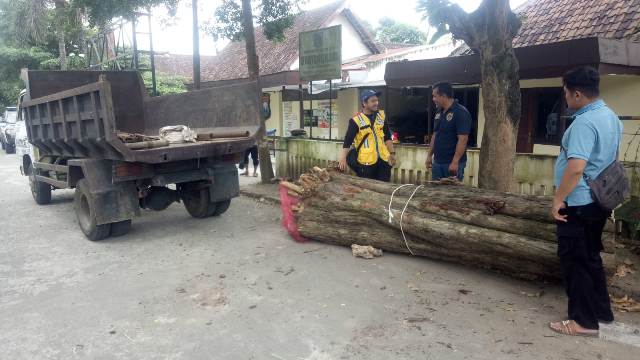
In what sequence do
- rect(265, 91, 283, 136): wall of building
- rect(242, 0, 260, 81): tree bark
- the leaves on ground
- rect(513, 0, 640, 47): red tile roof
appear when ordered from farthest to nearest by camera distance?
1. rect(265, 91, 283, 136): wall of building
2. rect(513, 0, 640, 47): red tile roof
3. rect(242, 0, 260, 81): tree bark
4. the leaves on ground

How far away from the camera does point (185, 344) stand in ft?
10.3

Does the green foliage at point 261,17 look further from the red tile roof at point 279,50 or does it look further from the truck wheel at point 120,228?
the red tile roof at point 279,50

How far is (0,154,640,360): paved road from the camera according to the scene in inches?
120

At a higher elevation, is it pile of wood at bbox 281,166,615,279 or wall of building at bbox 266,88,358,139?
wall of building at bbox 266,88,358,139

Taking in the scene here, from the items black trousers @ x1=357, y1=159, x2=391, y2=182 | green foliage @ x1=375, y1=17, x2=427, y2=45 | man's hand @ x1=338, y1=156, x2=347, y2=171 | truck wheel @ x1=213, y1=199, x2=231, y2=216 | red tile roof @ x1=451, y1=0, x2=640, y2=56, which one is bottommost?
truck wheel @ x1=213, y1=199, x2=231, y2=216

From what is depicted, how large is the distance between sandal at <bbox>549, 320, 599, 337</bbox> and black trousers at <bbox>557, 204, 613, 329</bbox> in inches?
1.1

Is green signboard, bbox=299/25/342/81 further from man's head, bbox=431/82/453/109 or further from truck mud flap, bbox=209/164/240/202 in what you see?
man's head, bbox=431/82/453/109

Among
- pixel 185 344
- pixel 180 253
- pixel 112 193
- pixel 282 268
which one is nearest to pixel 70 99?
pixel 112 193

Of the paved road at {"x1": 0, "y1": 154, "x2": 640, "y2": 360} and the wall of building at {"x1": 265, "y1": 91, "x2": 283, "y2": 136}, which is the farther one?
the wall of building at {"x1": 265, "y1": 91, "x2": 283, "y2": 136}

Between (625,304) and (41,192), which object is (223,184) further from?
(625,304)

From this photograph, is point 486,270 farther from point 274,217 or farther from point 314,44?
point 314,44

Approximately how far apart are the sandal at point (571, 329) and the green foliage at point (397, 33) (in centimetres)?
3468

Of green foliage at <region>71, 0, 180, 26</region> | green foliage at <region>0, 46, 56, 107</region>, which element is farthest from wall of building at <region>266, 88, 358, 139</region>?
green foliage at <region>0, 46, 56, 107</region>

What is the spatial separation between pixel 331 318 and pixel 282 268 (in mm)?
1227
